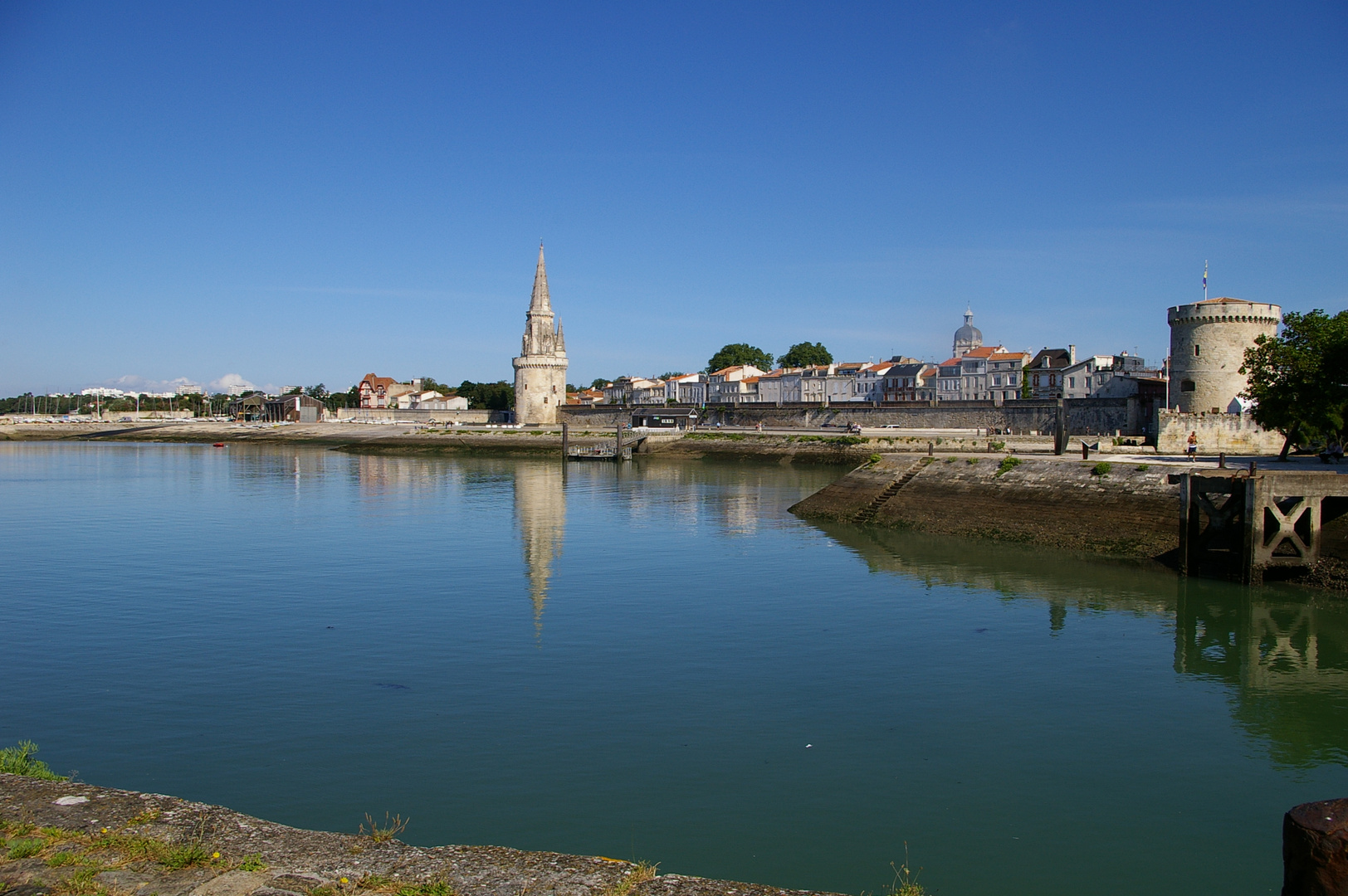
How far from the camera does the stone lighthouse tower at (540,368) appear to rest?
113m

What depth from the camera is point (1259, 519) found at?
72.7 ft

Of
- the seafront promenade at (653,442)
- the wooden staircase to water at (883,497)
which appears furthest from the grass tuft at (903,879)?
the wooden staircase to water at (883,497)

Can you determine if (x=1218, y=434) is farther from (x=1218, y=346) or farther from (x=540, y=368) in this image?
(x=540, y=368)

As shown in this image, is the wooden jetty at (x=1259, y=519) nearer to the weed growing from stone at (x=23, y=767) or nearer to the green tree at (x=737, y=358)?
the weed growing from stone at (x=23, y=767)

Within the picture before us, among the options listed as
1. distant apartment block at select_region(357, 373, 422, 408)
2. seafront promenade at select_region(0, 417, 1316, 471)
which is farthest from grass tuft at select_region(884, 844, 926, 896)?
distant apartment block at select_region(357, 373, 422, 408)

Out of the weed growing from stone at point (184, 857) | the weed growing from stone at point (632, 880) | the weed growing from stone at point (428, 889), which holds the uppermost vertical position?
the weed growing from stone at point (184, 857)

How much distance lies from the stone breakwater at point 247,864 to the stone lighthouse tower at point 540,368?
10641cm

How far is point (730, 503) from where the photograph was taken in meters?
42.3

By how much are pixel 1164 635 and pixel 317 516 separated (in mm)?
30493

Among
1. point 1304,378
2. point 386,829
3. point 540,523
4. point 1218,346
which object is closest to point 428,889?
point 386,829

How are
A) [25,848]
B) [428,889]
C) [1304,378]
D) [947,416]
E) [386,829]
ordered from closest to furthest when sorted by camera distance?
[428,889], [25,848], [386,829], [1304,378], [947,416]

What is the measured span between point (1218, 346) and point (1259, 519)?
3127cm

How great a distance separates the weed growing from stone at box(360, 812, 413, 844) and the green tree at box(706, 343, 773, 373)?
153981 mm

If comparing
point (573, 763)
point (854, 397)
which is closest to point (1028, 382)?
point (854, 397)
